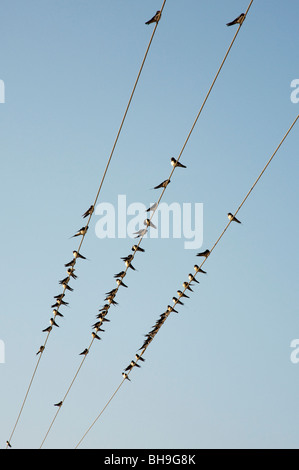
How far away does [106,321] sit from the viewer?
13.9m

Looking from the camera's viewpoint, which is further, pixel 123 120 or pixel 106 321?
pixel 106 321

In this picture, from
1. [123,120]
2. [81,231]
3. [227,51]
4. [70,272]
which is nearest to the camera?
[227,51]

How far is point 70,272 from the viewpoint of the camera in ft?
44.4
